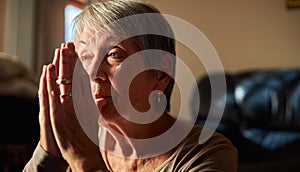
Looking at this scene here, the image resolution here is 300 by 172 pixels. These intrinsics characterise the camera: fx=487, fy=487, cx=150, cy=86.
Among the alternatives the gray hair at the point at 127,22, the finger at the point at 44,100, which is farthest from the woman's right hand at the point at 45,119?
the gray hair at the point at 127,22

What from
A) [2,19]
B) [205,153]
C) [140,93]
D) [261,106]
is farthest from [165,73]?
[2,19]

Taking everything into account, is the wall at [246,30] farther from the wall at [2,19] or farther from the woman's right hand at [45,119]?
the woman's right hand at [45,119]

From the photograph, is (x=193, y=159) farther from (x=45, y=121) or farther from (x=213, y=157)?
(x=45, y=121)

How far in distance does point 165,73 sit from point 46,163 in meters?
0.32

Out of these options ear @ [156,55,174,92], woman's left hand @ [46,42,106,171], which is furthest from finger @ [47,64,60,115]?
ear @ [156,55,174,92]

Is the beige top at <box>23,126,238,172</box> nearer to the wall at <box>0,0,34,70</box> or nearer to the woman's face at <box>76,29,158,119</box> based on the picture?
the woman's face at <box>76,29,158,119</box>

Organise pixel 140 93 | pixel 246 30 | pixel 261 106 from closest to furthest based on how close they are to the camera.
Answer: pixel 140 93
pixel 261 106
pixel 246 30

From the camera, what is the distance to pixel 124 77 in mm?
959

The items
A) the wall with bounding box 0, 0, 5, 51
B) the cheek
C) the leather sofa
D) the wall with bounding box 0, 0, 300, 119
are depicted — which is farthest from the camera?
the wall with bounding box 0, 0, 300, 119

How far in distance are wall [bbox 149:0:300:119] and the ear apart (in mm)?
2180

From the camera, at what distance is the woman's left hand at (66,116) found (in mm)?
884

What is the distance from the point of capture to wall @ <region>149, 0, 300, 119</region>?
3332 millimetres

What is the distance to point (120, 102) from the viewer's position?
950 millimetres

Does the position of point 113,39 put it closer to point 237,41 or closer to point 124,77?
point 124,77
